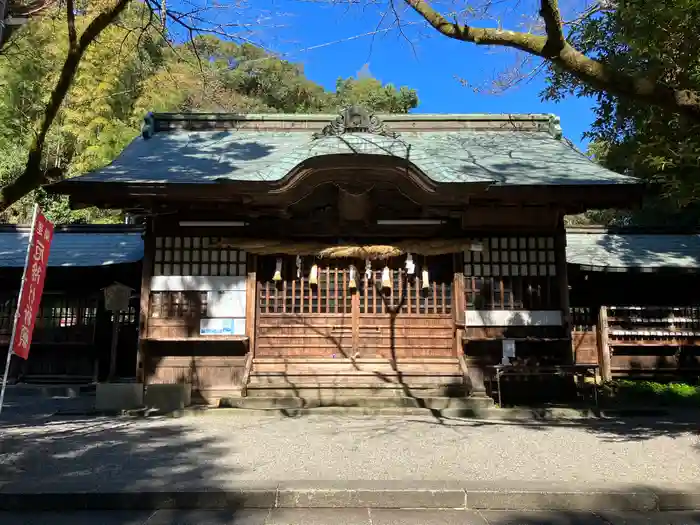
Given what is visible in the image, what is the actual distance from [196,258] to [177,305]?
1.03m

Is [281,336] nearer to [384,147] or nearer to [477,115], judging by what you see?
[384,147]

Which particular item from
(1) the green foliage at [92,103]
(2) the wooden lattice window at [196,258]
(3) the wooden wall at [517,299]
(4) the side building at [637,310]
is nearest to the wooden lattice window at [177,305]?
(2) the wooden lattice window at [196,258]

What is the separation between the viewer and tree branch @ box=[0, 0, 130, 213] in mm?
6750

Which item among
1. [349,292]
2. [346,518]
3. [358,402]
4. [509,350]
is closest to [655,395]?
[509,350]

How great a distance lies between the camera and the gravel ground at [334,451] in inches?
219

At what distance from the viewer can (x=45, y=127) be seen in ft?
22.6

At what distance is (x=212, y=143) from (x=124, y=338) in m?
5.66

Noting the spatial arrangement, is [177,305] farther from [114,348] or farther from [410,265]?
[410,265]

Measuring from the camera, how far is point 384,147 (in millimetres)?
10711

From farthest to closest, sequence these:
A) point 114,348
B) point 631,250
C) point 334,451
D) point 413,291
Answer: point 631,250, point 114,348, point 413,291, point 334,451

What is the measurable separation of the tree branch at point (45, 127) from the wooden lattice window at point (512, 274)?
7.53m

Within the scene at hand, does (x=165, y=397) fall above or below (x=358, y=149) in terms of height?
below

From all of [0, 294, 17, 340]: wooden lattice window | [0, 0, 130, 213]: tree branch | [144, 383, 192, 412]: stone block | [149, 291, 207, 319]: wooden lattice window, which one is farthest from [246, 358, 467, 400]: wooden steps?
[0, 294, 17, 340]: wooden lattice window

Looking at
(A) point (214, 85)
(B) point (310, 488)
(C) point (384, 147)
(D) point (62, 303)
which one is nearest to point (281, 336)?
(C) point (384, 147)
